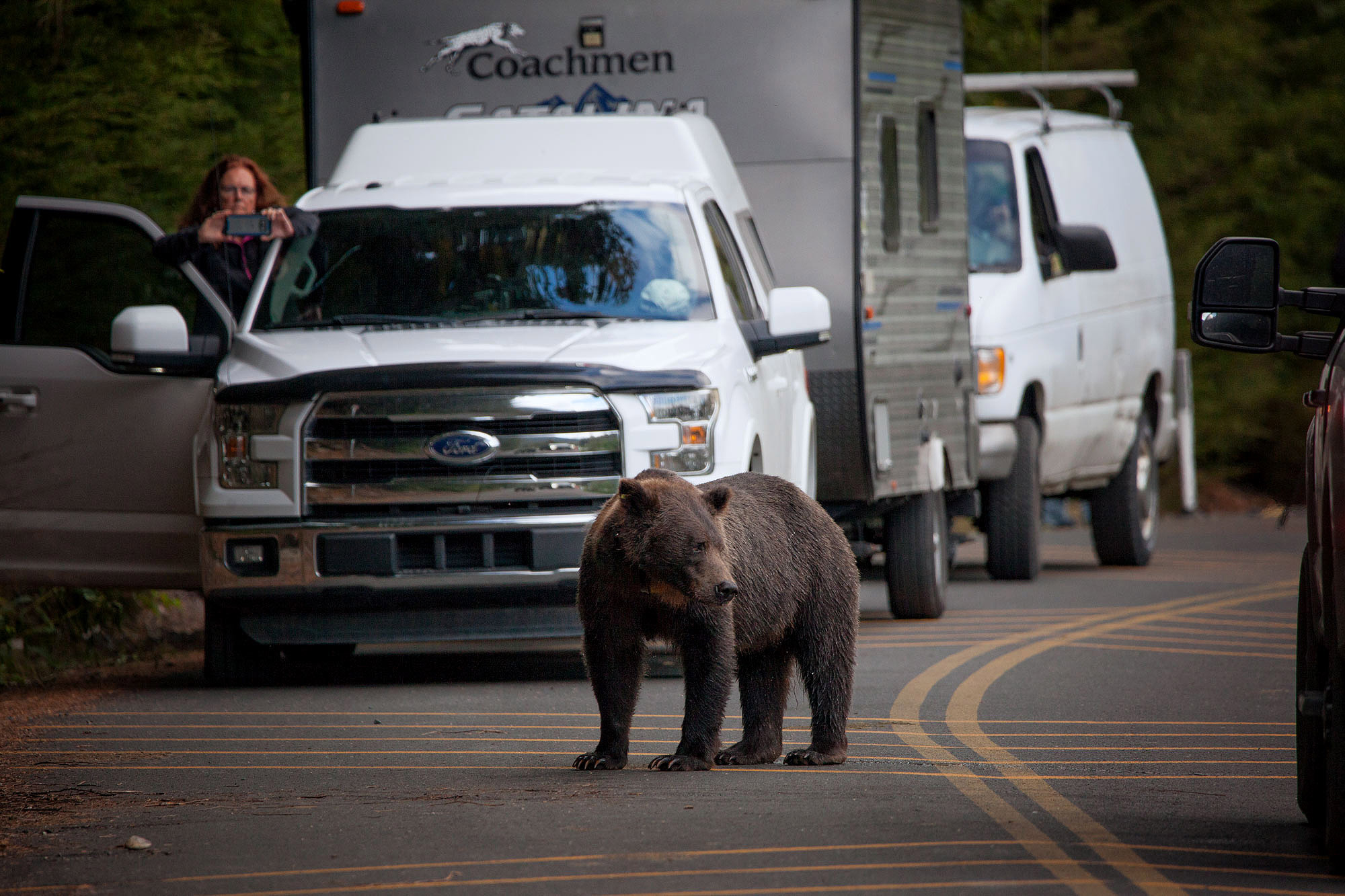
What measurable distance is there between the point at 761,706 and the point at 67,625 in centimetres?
624

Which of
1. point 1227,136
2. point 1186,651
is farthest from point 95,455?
point 1227,136

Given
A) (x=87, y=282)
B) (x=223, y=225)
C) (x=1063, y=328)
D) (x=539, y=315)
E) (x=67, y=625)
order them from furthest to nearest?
(x=1063, y=328) < (x=67, y=625) < (x=87, y=282) < (x=223, y=225) < (x=539, y=315)

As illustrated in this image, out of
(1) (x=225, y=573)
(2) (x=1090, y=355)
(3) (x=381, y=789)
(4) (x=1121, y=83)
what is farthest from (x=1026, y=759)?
(4) (x=1121, y=83)

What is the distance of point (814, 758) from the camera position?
25.1 ft

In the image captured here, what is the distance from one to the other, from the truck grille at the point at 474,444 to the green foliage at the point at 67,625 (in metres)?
2.64

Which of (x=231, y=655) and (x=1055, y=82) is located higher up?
(x=1055, y=82)

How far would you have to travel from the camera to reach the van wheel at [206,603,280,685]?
10594 mm

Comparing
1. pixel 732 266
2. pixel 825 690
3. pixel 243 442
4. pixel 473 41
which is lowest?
pixel 825 690

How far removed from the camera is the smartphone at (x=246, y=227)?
10.7 meters

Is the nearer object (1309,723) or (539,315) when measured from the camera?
(1309,723)

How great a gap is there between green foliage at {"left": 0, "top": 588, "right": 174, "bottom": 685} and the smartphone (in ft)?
8.50

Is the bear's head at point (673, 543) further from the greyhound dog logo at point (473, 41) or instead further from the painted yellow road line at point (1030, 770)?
the greyhound dog logo at point (473, 41)

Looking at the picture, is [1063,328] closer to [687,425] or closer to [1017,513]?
[1017,513]

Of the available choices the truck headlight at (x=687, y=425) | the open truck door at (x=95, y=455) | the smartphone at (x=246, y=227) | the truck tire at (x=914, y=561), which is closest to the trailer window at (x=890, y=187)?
the truck tire at (x=914, y=561)
